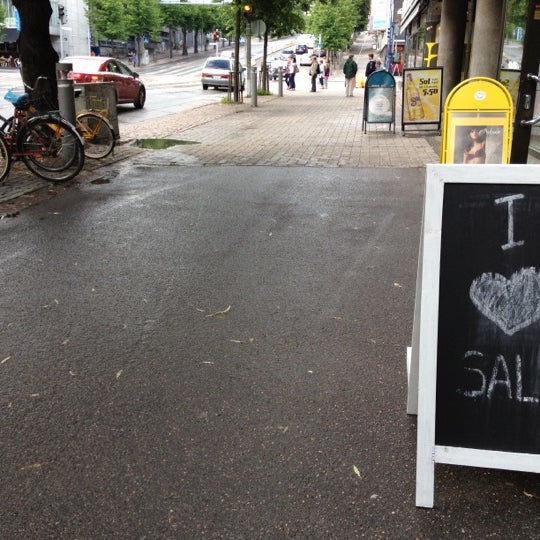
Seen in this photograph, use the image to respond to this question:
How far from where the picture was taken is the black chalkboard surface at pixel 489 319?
244cm

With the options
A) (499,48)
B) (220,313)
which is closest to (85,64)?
(499,48)

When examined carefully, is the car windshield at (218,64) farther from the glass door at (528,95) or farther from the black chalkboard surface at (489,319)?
the black chalkboard surface at (489,319)

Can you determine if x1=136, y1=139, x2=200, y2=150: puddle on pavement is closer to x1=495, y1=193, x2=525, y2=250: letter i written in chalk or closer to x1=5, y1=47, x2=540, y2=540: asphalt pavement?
x1=5, y1=47, x2=540, y2=540: asphalt pavement

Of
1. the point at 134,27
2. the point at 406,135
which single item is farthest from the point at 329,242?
the point at 134,27

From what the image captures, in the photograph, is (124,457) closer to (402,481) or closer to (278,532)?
(278,532)

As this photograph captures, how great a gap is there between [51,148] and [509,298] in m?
7.71

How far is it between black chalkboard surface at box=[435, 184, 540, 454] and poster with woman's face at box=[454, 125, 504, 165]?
521cm

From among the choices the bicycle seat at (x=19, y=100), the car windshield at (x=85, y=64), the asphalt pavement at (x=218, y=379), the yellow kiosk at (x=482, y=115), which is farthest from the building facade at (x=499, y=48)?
the car windshield at (x=85, y=64)

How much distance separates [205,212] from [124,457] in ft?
16.0

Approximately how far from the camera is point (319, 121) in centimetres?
1875

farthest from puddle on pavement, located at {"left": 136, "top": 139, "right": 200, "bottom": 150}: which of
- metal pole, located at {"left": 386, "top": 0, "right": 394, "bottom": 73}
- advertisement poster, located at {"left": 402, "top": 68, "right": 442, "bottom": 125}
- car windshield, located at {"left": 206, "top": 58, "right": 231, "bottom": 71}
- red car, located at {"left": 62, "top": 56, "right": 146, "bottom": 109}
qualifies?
metal pole, located at {"left": 386, "top": 0, "right": 394, "bottom": 73}

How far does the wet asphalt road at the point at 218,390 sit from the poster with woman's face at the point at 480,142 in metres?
1.27

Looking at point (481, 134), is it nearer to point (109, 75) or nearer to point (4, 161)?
point (4, 161)

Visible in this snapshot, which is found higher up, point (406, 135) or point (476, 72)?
point (476, 72)
